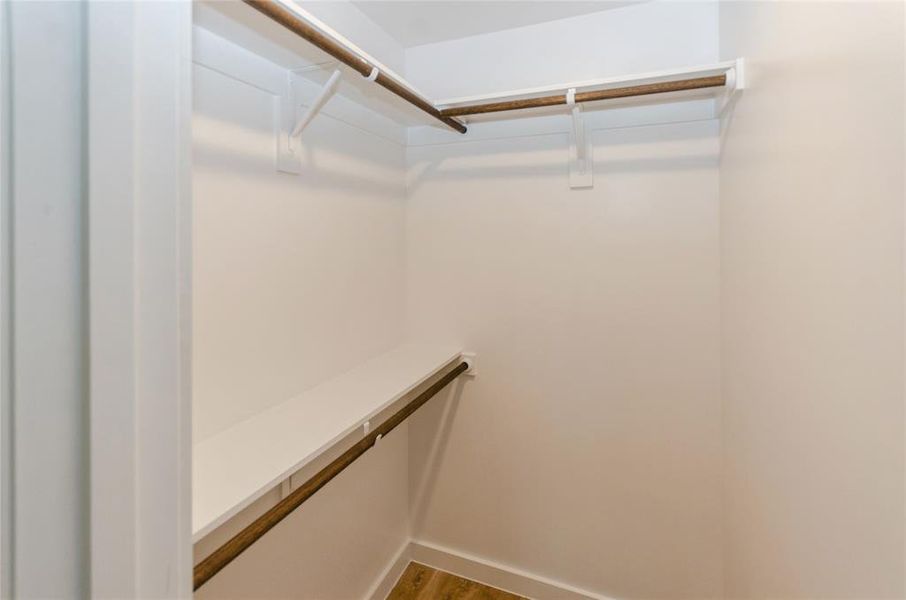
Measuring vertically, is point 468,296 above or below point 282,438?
above

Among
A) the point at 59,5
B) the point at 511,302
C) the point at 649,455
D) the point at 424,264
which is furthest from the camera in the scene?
the point at 424,264

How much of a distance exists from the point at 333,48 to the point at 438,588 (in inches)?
75.6

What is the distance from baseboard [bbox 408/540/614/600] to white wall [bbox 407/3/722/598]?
28 mm

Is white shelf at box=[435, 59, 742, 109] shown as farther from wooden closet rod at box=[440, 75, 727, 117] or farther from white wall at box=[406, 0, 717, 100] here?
white wall at box=[406, 0, 717, 100]

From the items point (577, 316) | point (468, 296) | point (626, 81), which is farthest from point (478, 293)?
point (626, 81)

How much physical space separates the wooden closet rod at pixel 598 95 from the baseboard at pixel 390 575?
173 centimetres

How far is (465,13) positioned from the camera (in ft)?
5.30

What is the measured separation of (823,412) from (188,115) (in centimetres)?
95

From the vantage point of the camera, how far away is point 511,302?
5.88 feet

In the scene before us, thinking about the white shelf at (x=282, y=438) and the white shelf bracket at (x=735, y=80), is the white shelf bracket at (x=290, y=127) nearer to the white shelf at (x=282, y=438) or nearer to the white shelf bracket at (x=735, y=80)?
the white shelf at (x=282, y=438)

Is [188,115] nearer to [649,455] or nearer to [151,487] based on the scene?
[151,487]

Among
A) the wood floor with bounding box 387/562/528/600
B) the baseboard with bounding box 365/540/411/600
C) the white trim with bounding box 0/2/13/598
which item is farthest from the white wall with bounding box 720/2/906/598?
the baseboard with bounding box 365/540/411/600

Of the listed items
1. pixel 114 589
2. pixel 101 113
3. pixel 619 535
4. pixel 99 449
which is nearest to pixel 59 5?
pixel 101 113

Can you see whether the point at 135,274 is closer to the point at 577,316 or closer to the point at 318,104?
the point at 318,104
